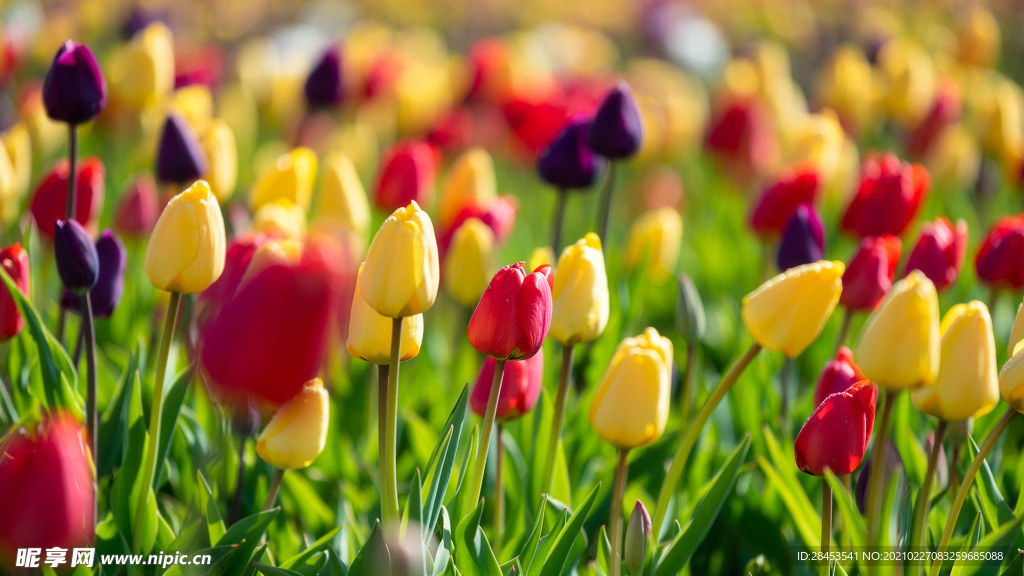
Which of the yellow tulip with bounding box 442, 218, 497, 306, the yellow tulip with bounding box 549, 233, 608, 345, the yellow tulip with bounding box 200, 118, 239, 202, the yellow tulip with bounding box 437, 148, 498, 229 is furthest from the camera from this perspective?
the yellow tulip with bounding box 437, 148, 498, 229

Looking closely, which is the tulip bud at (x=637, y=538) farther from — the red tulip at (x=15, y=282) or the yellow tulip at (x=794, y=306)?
the red tulip at (x=15, y=282)

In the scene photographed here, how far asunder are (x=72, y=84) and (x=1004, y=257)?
186 cm

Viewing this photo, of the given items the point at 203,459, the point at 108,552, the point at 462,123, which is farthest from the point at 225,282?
the point at 462,123

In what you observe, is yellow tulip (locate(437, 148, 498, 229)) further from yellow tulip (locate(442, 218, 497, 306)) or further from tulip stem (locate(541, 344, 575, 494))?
tulip stem (locate(541, 344, 575, 494))

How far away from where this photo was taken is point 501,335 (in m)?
1.13

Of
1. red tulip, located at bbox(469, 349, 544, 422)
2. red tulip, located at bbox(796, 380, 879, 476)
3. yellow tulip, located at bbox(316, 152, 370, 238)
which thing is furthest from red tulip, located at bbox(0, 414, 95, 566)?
yellow tulip, located at bbox(316, 152, 370, 238)

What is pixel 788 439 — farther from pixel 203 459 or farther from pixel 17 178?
pixel 17 178

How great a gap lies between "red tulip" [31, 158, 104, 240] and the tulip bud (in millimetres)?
1299

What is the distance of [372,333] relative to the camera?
3.82ft

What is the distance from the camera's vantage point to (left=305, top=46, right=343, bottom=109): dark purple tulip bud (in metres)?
2.70

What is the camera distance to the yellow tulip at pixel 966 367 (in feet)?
3.77

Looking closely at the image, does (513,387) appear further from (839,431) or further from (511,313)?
(839,431)

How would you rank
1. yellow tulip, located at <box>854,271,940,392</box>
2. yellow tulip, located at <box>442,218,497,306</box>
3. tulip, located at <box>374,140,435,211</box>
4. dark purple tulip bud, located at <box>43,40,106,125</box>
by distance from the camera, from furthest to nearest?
1. tulip, located at <box>374,140,435,211</box>
2. yellow tulip, located at <box>442,218,497,306</box>
3. dark purple tulip bud, located at <box>43,40,106,125</box>
4. yellow tulip, located at <box>854,271,940,392</box>

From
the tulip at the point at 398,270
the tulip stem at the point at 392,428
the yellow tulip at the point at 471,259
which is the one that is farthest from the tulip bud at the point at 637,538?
the yellow tulip at the point at 471,259
